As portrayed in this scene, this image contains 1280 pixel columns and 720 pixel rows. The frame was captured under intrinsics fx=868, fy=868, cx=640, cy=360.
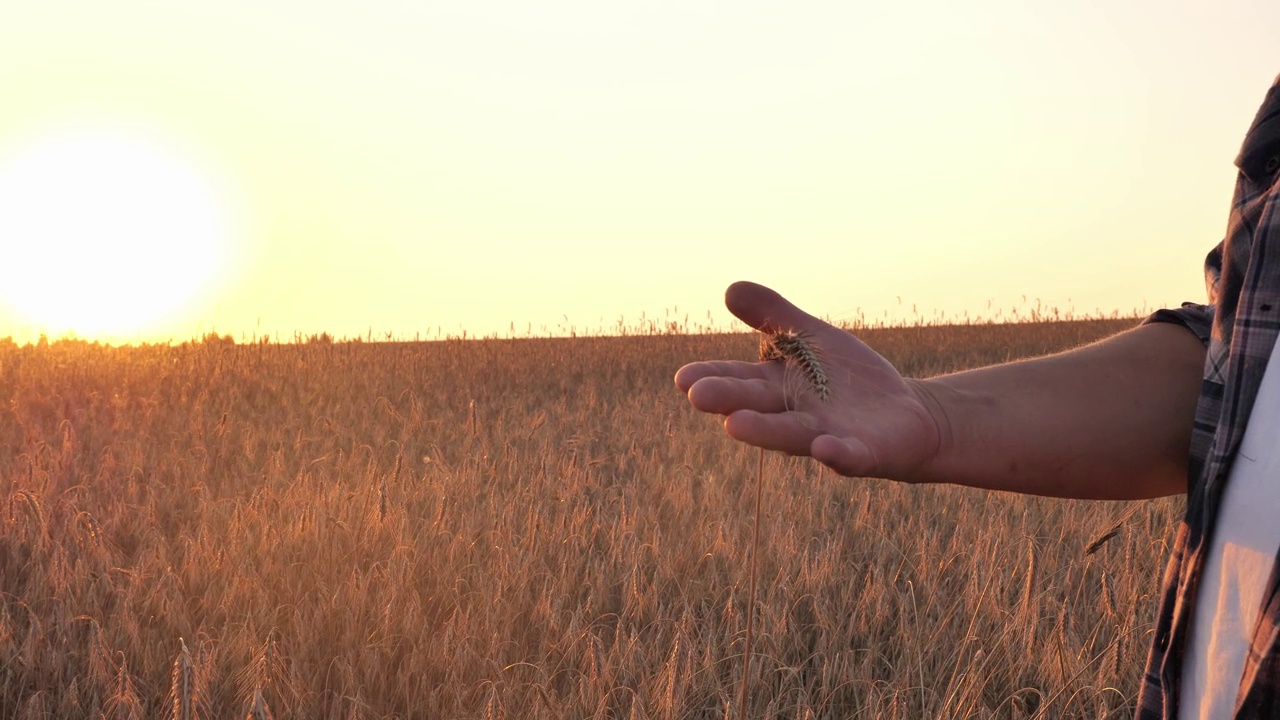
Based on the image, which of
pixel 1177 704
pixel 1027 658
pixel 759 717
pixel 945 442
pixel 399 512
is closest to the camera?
pixel 1177 704

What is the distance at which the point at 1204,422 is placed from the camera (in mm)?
1265

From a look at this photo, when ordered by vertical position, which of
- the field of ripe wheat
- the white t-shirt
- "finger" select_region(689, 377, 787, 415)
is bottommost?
the field of ripe wheat

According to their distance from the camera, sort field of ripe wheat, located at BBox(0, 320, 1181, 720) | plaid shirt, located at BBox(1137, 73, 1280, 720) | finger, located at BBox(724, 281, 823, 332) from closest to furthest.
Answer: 1. plaid shirt, located at BBox(1137, 73, 1280, 720)
2. finger, located at BBox(724, 281, 823, 332)
3. field of ripe wheat, located at BBox(0, 320, 1181, 720)

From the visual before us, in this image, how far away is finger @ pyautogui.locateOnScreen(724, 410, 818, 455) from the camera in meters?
1.23

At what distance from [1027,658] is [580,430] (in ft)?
11.9

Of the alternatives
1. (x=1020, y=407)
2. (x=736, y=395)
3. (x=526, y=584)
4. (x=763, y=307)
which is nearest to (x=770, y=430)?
(x=736, y=395)

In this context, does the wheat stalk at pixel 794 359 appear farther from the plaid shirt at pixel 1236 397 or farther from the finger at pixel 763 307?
the plaid shirt at pixel 1236 397

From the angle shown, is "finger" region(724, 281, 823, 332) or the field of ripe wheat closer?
"finger" region(724, 281, 823, 332)

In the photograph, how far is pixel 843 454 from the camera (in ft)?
4.05

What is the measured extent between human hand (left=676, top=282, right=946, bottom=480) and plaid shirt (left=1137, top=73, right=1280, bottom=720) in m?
0.37

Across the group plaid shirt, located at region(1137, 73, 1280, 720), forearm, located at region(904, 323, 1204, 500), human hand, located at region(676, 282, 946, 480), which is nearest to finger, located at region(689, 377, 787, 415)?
human hand, located at region(676, 282, 946, 480)

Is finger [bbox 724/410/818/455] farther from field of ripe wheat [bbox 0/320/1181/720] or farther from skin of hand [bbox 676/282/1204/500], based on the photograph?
field of ripe wheat [bbox 0/320/1181/720]

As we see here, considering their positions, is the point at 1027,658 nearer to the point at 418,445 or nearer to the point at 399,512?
the point at 399,512

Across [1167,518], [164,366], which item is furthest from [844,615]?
[164,366]
